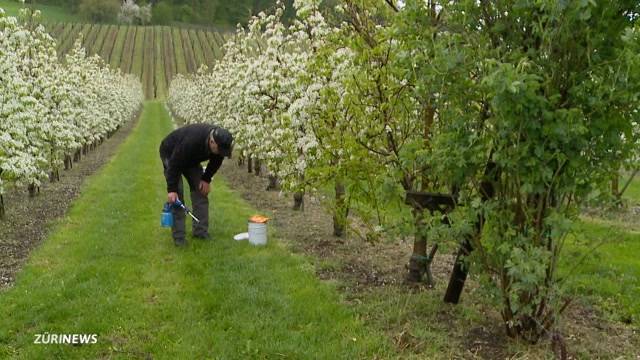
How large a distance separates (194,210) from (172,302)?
292 centimetres

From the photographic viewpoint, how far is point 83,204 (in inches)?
511

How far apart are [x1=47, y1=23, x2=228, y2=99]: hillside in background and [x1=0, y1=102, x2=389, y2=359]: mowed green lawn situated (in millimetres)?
86466

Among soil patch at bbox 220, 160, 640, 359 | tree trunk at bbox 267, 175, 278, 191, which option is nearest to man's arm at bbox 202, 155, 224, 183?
soil patch at bbox 220, 160, 640, 359

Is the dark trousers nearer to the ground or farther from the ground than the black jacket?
nearer to the ground

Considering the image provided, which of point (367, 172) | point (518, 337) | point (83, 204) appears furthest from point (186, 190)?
point (518, 337)

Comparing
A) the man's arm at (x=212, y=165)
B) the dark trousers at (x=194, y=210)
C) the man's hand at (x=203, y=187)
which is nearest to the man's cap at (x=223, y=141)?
the man's arm at (x=212, y=165)

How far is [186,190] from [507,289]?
37.2 feet

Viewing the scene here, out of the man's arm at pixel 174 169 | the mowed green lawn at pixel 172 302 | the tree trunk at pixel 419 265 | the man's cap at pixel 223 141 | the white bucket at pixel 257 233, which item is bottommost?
the mowed green lawn at pixel 172 302

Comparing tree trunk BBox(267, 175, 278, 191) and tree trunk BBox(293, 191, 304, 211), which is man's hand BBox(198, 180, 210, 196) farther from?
tree trunk BBox(267, 175, 278, 191)

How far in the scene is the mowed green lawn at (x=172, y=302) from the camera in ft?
17.5

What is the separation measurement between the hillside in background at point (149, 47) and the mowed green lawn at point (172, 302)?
86466 millimetres

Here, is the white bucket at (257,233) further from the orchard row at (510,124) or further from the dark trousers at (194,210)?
the orchard row at (510,124)

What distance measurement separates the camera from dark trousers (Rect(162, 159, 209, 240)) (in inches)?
351

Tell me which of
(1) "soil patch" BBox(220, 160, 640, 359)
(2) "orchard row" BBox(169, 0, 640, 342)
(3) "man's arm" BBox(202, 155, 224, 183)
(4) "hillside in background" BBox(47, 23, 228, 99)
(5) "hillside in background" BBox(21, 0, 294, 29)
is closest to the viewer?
(2) "orchard row" BBox(169, 0, 640, 342)
